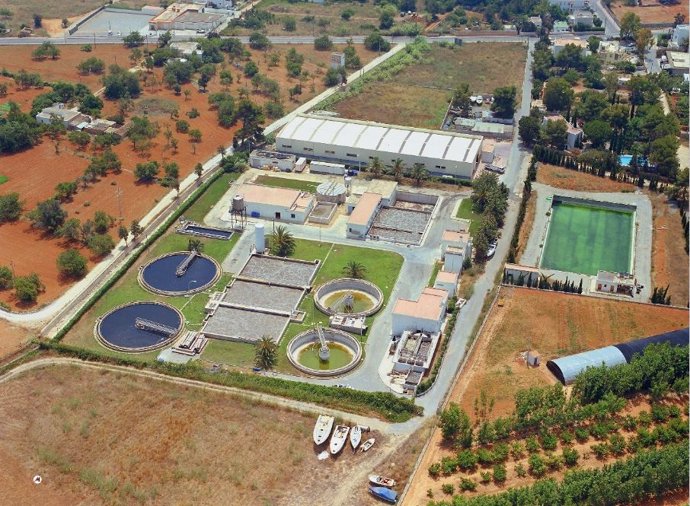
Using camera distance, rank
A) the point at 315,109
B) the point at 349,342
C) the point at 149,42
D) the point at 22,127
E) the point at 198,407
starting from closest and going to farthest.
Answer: the point at 198,407 < the point at 349,342 < the point at 22,127 < the point at 315,109 < the point at 149,42

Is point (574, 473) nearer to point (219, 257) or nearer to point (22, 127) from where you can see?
point (219, 257)

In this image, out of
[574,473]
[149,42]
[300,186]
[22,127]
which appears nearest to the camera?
[574,473]

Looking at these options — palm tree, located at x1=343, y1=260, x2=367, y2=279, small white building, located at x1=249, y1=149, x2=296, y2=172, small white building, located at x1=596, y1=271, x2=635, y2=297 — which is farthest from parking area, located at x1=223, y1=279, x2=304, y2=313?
small white building, located at x1=596, y1=271, x2=635, y2=297

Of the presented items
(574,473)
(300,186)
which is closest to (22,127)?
(300,186)

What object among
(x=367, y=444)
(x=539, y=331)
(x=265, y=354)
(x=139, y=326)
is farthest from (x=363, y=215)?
(x=367, y=444)

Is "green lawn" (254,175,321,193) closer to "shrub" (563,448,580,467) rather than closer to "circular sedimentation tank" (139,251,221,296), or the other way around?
"circular sedimentation tank" (139,251,221,296)

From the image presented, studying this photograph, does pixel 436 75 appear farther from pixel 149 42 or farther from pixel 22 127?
pixel 22 127

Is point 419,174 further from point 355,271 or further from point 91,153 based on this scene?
point 91,153

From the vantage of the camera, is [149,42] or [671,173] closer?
[671,173]
